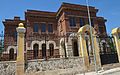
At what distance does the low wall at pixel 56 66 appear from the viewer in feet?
34.2

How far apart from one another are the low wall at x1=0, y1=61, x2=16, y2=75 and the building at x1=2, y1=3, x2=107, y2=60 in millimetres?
8525

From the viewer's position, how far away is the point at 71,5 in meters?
20.6

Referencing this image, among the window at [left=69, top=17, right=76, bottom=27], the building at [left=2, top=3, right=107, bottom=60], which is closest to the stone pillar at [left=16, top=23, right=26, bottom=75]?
the building at [left=2, top=3, right=107, bottom=60]

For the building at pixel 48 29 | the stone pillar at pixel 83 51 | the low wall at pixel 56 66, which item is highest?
the building at pixel 48 29

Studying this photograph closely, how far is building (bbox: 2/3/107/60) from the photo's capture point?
Result: 19.3 meters

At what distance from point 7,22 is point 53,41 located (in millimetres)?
8347

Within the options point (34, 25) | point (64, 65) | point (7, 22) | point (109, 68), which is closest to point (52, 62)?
point (64, 65)

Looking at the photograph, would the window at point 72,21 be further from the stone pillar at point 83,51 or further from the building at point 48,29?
the stone pillar at point 83,51

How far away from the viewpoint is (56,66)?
1116 cm

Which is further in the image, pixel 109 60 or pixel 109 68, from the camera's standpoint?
pixel 109 60

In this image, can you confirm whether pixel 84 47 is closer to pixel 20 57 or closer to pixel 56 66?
pixel 56 66

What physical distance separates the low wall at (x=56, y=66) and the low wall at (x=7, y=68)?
1.06 metres

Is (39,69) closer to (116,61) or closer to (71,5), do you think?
(116,61)

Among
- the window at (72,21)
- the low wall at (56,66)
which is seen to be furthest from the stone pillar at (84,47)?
the window at (72,21)
